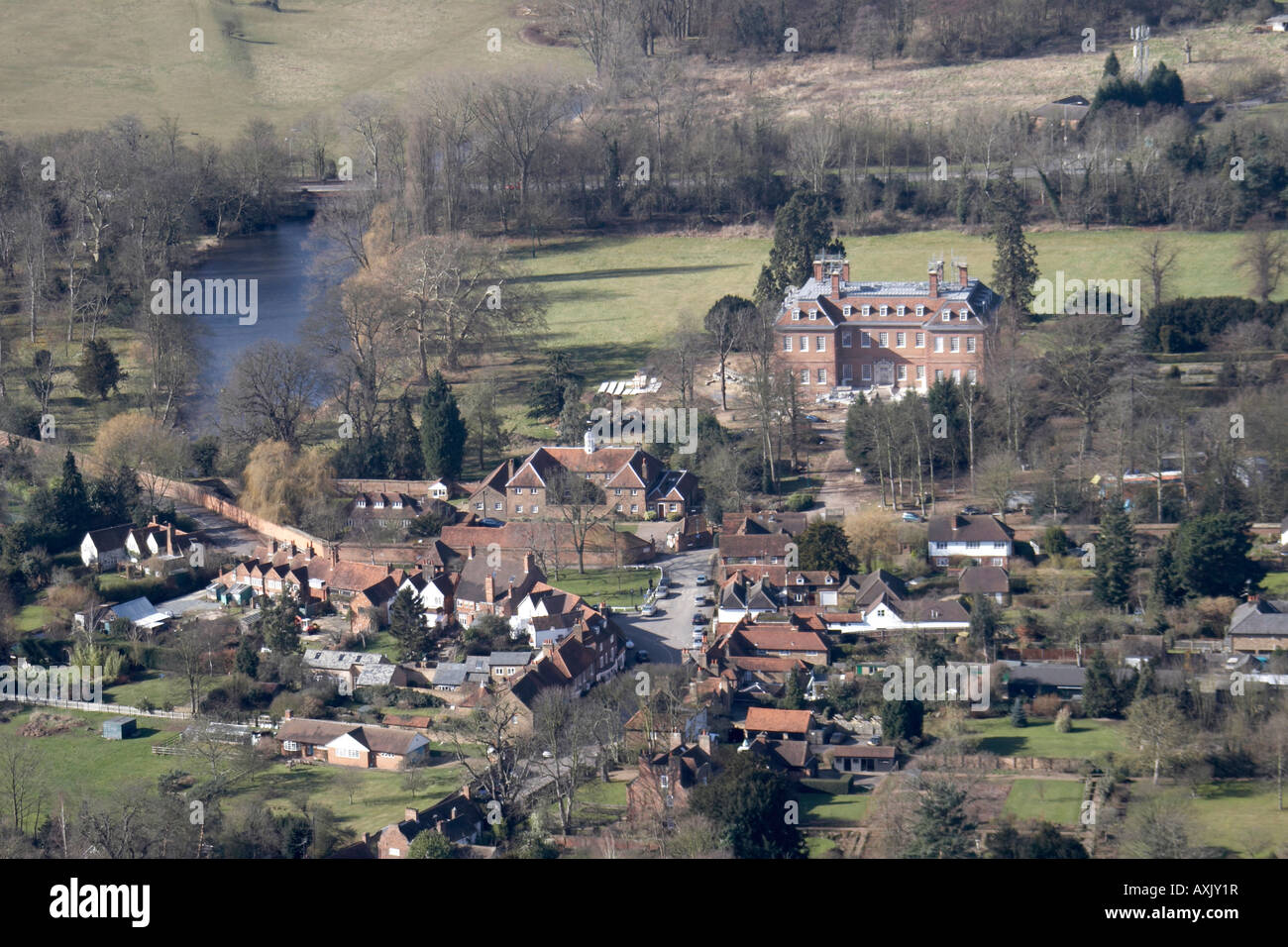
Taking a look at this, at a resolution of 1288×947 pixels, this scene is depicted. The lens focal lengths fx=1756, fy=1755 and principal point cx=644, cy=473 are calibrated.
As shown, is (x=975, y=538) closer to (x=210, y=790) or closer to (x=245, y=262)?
(x=210, y=790)

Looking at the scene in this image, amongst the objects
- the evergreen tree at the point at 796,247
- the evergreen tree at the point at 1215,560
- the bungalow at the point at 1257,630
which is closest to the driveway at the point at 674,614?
the evergreen tree at the point at 1215,560

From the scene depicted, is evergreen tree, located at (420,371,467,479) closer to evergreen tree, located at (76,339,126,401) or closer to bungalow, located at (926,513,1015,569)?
evergreen tree, located at (76,339,126,401)

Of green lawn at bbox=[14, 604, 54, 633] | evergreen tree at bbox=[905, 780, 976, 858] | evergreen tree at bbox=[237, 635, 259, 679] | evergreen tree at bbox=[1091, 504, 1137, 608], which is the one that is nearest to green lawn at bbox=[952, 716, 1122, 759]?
evergreen tree at bbox=[1091, 504, 1137, 608]

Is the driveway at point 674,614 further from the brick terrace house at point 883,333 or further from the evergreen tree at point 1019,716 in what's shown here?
the brick terrace house at point 883,333

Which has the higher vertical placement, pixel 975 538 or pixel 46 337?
pixel 46 337

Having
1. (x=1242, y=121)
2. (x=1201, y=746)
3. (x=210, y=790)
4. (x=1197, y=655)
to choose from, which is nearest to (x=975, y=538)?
(x=1197, y=655)

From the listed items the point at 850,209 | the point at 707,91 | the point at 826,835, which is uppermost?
the point at 707,91
